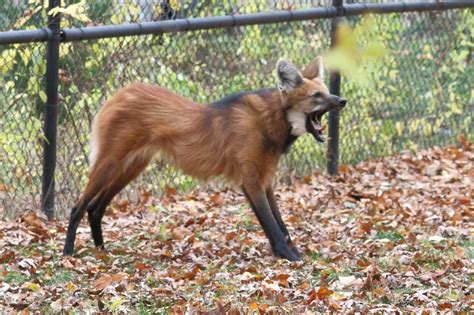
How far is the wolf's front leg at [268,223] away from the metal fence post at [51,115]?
1.52 metres

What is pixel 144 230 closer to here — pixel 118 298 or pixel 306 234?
pixel 306 234

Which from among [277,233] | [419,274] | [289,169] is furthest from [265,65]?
[419,274]

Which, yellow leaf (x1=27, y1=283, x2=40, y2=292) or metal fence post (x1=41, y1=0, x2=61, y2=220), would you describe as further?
metal fence post (x1=41, y1=0, x2=61, y2=220)

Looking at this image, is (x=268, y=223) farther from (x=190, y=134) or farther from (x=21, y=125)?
(x=21, y=125)

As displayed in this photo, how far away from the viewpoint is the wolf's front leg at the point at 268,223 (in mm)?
5828

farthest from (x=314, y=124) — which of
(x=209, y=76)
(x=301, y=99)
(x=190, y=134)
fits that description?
(x=209, y=76)

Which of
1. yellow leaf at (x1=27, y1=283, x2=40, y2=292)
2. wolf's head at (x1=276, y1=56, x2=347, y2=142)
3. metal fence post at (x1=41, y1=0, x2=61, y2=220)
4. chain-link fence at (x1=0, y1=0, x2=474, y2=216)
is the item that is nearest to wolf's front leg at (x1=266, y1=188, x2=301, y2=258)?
wolf's head at (x1=276, y1=56, x2=347, y2=142)

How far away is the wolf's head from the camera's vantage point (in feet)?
19.9

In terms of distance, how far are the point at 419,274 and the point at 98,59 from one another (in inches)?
124

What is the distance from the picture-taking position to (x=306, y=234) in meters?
6.56

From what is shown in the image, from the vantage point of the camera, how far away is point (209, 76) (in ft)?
26.3

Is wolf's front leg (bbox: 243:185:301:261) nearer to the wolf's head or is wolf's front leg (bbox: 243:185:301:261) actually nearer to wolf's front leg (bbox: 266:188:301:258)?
wolf's front leg (bbox: 266:188:301:258)

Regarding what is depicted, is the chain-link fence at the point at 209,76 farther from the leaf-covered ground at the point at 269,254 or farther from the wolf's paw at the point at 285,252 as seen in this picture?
the wolf's paw at the point at 285,252

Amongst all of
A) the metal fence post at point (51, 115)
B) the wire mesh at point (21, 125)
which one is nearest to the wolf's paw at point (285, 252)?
the metal fence post at point (51, 115)
